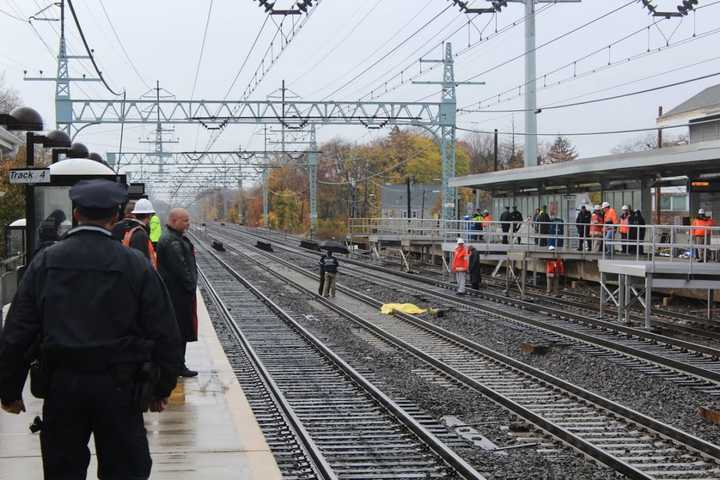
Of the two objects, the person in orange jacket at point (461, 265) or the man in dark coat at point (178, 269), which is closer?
the man in dark coat at point (178, 269)

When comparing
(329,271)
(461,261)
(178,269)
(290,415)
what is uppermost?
(178,269)

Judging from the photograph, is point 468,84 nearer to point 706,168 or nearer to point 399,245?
point 399,245

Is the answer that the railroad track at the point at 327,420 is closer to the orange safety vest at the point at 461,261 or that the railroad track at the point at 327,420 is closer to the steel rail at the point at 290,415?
the steel rail at the point at 290,415

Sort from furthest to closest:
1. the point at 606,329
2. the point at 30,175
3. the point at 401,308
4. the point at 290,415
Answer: the point at 401,308
the point at 606,329
the point at 30,175
the point at 290,415

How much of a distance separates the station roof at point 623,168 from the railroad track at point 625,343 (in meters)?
5.32

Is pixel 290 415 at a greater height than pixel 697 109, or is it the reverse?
pixel 697 109

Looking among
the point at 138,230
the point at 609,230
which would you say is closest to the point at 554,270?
the point at 609,230

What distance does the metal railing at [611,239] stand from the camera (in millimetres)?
21328

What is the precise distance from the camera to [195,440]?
8.48 meters

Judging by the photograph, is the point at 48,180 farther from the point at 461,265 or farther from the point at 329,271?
→ the point at 461,265

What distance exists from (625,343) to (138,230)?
38.4 ft

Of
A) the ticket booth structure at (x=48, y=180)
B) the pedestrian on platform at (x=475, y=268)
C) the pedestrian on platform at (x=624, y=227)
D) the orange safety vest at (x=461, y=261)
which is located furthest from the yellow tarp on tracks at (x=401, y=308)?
the ticket booth structure at (x=48, y=180)

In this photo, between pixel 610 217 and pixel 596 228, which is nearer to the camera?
pixel 610 217

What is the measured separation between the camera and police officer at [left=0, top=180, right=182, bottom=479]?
459 centimetres
